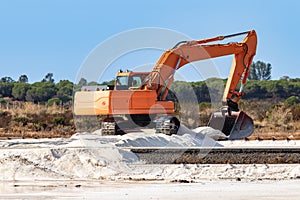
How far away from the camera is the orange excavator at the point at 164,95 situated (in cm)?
2342

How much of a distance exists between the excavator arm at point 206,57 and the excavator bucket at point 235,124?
609 mm

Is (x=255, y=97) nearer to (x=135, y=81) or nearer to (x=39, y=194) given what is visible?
(x=135, y=81)

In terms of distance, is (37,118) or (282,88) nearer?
(37,118)

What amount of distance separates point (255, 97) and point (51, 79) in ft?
85.0

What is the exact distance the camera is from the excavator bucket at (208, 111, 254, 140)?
85.5ft

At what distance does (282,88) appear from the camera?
232ft

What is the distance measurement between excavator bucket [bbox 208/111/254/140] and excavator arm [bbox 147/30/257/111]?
609mm

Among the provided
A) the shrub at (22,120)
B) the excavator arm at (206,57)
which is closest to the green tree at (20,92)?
the shrub at (22,120)

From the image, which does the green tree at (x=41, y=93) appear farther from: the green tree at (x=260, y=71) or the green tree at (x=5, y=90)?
the green tree at (x=260, y=71)

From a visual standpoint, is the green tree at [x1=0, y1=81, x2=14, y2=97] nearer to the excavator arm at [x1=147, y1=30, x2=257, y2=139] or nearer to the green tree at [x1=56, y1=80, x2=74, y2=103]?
the green tree at [x1=56, y1=80, x2=74, y2=103]

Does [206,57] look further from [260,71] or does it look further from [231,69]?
[260,71]

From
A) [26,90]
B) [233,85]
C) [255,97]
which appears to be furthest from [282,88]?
[233,85]

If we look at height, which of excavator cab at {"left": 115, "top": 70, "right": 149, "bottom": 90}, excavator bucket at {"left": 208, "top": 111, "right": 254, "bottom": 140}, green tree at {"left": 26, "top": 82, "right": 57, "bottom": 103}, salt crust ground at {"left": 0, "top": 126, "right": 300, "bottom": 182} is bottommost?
salt crust ground at {"left": 0, "top": 126, "right": 300, "bottom": 182}

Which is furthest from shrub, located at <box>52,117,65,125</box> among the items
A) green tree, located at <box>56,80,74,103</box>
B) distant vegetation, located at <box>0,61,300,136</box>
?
green tree, located at <box>56,80,74,103</box>
